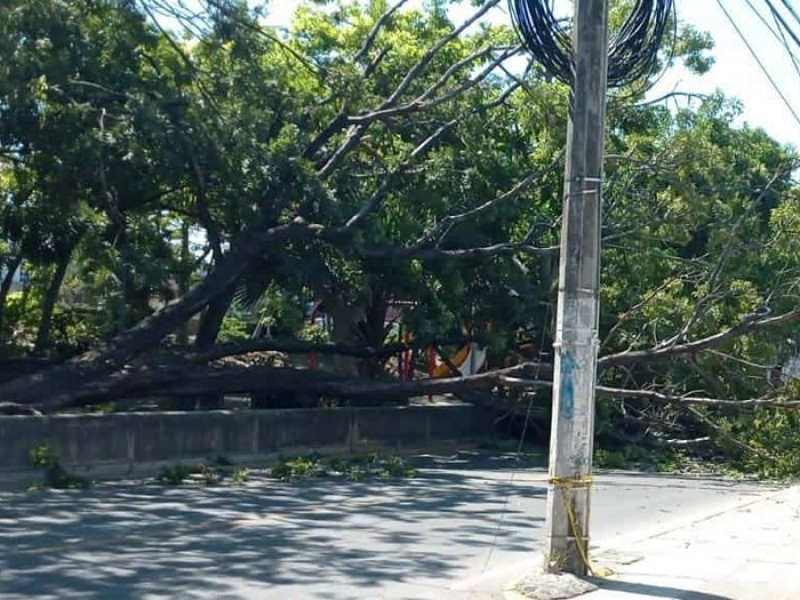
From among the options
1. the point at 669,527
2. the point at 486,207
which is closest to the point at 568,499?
the point at 669,527

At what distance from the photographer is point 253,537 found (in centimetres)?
1306

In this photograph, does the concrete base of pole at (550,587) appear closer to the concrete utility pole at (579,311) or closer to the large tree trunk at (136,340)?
the concrete utility pole at (579,311)

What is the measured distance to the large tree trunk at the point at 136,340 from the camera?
19.2 meters

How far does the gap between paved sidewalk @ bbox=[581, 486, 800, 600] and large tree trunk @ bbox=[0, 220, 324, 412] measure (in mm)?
9174

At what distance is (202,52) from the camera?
63.3 feet

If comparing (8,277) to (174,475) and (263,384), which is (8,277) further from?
(174,475)

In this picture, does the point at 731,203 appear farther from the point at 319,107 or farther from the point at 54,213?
the point at 54,213

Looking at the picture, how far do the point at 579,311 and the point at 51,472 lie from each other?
942 cm

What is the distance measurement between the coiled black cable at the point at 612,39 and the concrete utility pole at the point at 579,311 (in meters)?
0.71

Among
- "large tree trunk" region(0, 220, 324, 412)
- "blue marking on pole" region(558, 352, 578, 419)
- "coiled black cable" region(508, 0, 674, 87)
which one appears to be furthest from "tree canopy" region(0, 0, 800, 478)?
"blue marking on pole" region(558, 352, 578, 419)

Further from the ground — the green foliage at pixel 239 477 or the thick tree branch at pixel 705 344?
the thick tree branch at pixel 705 344

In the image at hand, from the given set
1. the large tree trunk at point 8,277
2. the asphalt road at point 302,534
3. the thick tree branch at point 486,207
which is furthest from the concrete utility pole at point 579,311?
the large tree trunk at point 8,277

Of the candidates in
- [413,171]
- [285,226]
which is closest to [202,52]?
[285,226]

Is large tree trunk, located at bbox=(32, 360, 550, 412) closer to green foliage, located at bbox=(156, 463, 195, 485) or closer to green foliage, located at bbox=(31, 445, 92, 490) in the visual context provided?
green foliage, located at bbox=(31, 445, 92, 490)
